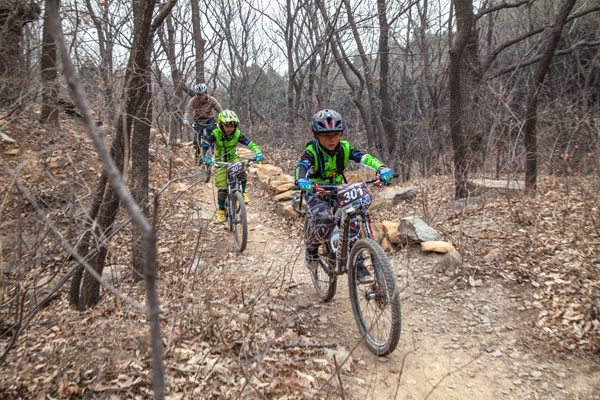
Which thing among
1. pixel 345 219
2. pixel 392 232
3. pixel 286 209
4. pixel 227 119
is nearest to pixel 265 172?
pixel 286 209

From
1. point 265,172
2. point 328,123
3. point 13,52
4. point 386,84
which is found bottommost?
point 265,172

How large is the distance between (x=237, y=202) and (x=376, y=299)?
11.5 feet

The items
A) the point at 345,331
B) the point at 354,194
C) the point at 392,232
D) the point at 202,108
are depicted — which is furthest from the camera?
the point at 202,108

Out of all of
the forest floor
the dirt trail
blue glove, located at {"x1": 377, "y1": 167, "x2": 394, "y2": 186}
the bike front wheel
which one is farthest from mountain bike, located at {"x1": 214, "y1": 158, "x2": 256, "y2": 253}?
blue glove, located at {"x1": 377, "y1": 167, "x2": 394, "y2": 186}

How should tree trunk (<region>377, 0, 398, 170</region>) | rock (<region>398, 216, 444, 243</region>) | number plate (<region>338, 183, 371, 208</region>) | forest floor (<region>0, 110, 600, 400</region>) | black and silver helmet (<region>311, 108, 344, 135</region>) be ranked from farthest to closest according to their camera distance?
tree trunk (<region>377, 0, 398, 170</region>), rock (<region>398, 216, 444, 243</region>), black and silver helmet (<region>311, 108, 344, 135</region>), number plate (<region>338, 183, 371, 208</region>), forest floor (<region>0, 110, 600, 400</region>)

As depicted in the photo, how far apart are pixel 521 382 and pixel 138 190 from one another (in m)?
4.17

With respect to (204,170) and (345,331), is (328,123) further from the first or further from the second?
(345,331)

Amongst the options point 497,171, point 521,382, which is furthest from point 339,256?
point 497,171

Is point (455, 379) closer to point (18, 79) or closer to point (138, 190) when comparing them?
point (138, 190)

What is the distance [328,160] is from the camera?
13.9 ft

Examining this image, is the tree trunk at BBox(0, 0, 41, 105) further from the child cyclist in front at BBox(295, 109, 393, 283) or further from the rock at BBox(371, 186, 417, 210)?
the rock at BBox(371, 186, 417, 210)

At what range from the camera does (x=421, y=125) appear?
15.1 m

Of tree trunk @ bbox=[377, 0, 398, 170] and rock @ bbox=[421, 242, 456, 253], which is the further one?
tree trunk @ bbox=[377, 0, 398, 170]

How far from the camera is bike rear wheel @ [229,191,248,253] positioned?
6.09 metres
